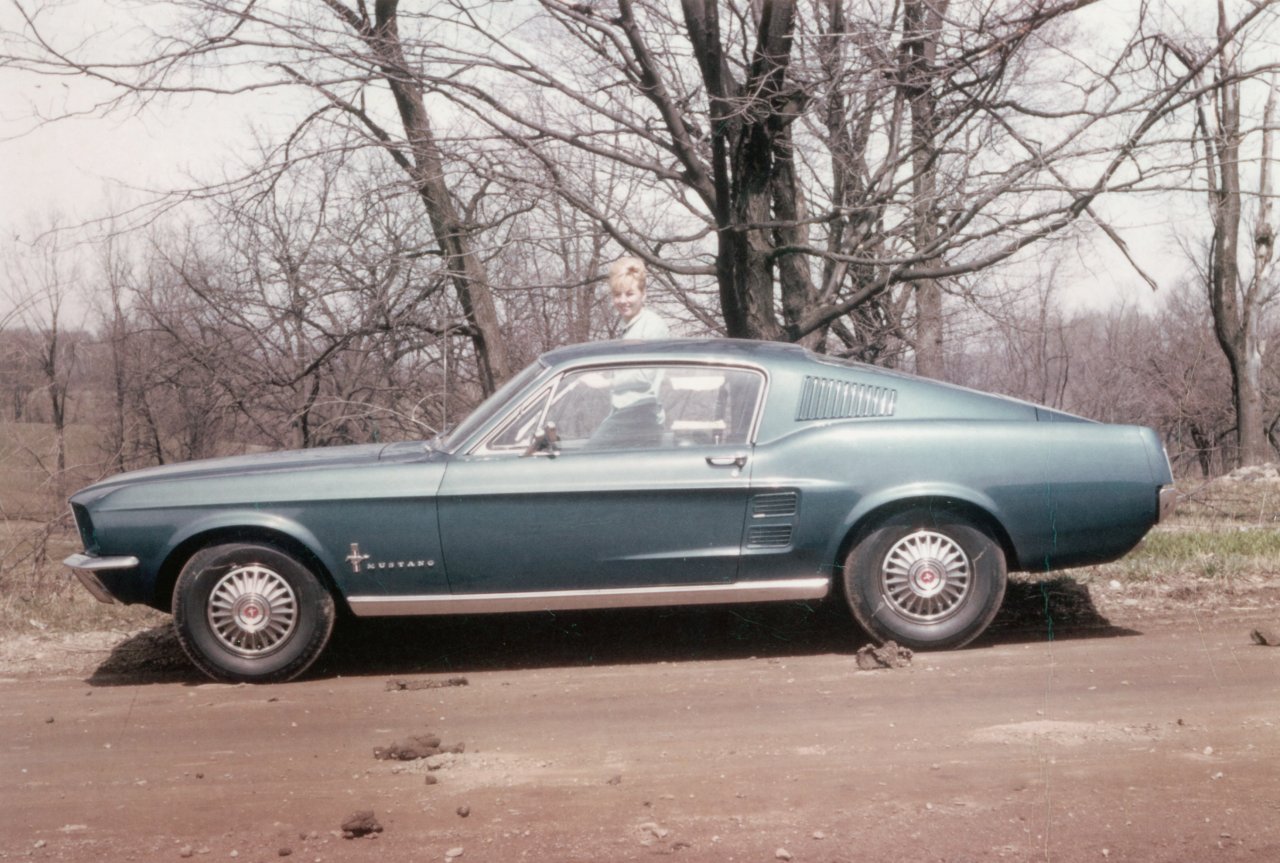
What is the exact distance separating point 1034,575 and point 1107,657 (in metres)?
1.85

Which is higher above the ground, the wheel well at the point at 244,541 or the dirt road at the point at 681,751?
the wheel well at the point at 244,541

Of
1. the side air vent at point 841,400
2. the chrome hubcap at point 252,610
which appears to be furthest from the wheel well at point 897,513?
the chrome hubcap at point 252,610

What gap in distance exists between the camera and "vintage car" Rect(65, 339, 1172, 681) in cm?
594

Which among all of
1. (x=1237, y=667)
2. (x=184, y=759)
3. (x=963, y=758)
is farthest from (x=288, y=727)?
(x=1237, y=667)

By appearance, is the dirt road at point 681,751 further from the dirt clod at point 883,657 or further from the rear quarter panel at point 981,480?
the rear quarter panel at point 981,480

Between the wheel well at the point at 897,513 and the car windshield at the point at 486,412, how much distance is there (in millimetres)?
1680

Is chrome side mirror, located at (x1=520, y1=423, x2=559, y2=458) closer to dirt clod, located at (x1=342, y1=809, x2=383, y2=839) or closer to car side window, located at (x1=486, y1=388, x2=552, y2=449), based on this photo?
car side window, located at (x1=486, y1=388, x2=552, y2=449)

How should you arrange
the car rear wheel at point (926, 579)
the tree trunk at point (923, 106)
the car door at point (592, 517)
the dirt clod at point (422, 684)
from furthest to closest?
the tree trunk at point (923, 106), the car rear wheel at point (926, 579), the car door at point (592, 517), the dirt clod at point (422, 684)

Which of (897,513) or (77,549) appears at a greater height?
(897,513)

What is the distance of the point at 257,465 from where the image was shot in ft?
20.5

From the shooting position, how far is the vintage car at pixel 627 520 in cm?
594

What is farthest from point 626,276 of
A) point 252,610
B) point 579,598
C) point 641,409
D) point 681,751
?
point 681,751

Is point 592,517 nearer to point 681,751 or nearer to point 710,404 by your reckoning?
point 710,404

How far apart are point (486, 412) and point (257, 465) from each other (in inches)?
44.5
